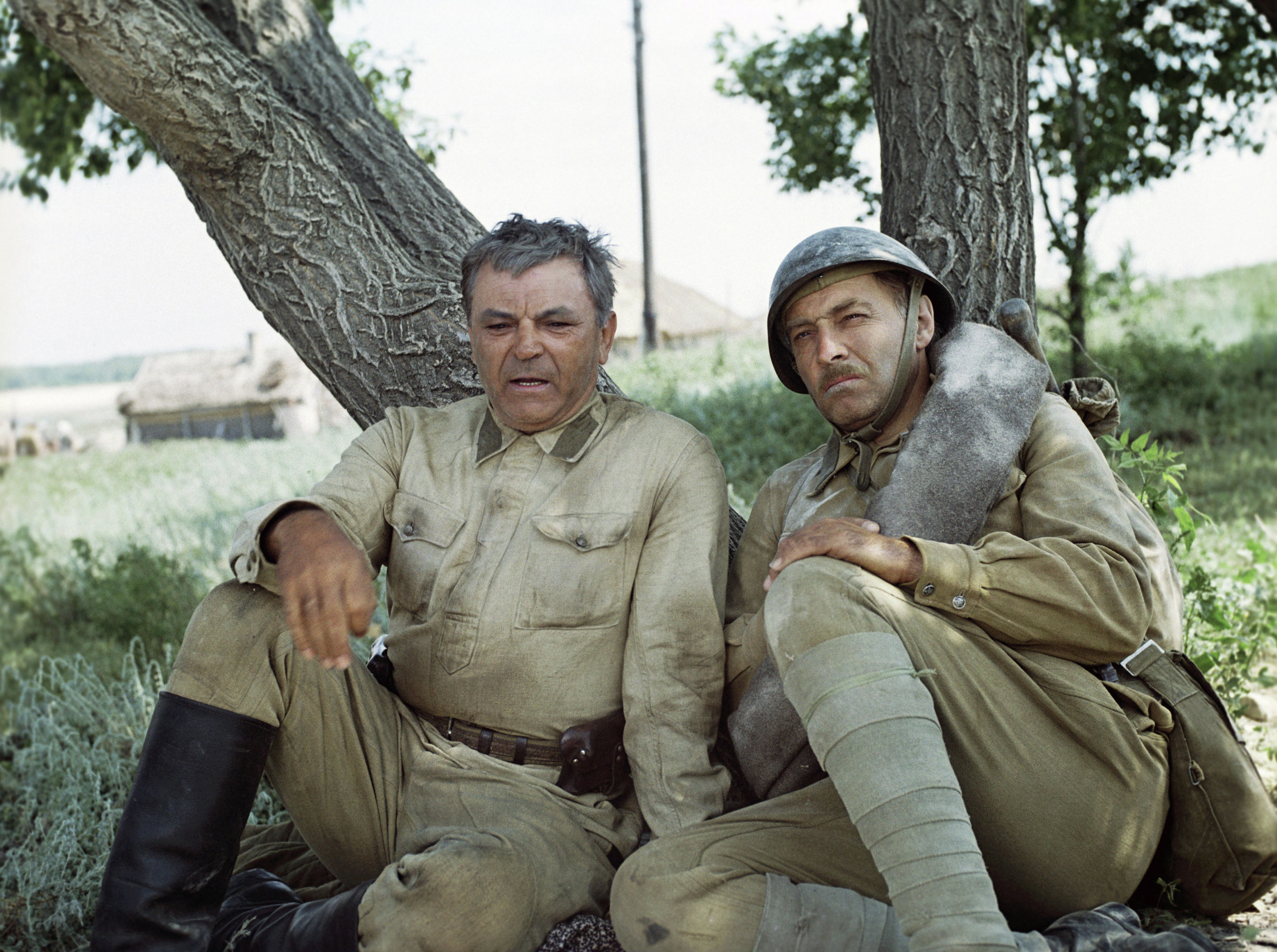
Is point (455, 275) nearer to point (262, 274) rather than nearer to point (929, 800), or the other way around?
point (262, 274)

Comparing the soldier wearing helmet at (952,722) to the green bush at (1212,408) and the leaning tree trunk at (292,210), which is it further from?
the green bush at (1212,408)

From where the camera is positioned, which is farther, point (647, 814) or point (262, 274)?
point (262, 274)

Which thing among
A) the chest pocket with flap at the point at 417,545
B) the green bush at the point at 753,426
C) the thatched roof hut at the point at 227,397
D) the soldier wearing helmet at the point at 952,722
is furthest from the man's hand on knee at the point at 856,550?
the thatched roof hut at the point at 227,397

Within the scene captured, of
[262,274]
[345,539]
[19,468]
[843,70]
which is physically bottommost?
[19,468]

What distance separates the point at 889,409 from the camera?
3.00m

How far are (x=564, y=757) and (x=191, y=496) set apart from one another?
11229mm

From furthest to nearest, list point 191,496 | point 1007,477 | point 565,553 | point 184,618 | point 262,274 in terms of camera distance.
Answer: point 191,496 → point 184,618 → point 262,274 → point 565,553 → point 1007,477

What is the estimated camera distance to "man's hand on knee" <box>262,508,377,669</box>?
2.33 m

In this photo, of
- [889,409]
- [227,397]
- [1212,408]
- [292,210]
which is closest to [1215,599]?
[889,409]

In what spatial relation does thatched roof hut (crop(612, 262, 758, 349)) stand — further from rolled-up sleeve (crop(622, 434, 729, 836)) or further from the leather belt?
the leather belt

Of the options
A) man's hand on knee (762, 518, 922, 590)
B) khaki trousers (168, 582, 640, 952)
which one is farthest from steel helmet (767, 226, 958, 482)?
khaki trousers (168, 582, 640, 952)

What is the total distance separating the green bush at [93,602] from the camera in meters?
6.68

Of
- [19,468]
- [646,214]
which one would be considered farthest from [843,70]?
[19,468]

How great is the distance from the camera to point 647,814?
109 inches
